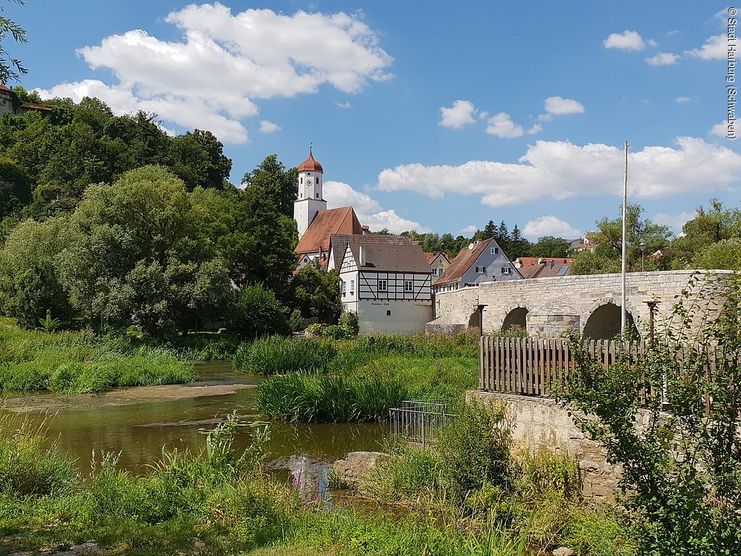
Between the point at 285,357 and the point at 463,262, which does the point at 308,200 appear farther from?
the point at 285,357

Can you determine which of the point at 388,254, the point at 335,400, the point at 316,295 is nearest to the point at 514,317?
the point at 316,295

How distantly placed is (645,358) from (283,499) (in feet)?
15.3

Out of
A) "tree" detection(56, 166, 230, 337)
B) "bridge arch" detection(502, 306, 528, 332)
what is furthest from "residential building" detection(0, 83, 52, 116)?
"bridge arch" detection(502, 306, 528, 332)

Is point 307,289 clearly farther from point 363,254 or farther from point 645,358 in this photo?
point 645,358

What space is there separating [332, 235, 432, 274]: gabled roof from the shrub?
4406 centimetres

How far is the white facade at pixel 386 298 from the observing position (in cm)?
5284

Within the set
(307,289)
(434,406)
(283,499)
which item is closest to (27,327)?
(307,289)

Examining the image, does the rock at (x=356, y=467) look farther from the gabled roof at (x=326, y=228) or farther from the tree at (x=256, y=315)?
the gabled roof at (x=326, y=228)

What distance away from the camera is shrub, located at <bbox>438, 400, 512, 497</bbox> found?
8.46 m

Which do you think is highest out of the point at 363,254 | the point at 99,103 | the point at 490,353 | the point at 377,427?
the point at 99,103

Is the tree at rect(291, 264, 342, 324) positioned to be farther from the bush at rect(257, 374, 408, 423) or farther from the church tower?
the bush at rect(257, 374, 408, 423)

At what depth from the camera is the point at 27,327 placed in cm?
3600

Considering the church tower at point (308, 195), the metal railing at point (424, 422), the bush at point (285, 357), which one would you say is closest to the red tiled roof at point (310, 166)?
the church tower at point (308, 195)

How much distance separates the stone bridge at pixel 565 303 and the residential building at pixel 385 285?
772cm
